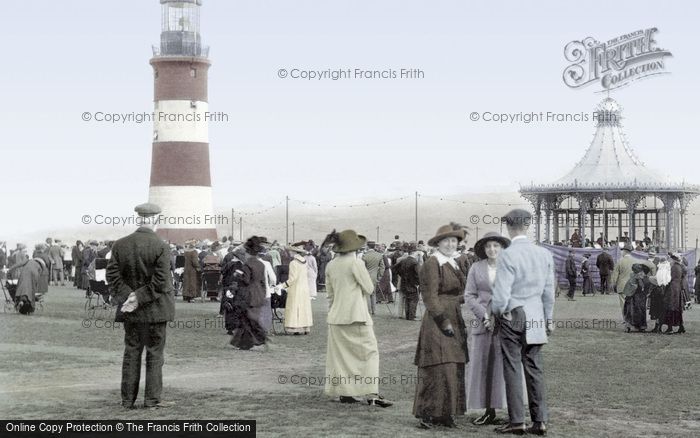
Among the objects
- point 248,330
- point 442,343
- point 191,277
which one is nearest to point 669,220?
point 191,277

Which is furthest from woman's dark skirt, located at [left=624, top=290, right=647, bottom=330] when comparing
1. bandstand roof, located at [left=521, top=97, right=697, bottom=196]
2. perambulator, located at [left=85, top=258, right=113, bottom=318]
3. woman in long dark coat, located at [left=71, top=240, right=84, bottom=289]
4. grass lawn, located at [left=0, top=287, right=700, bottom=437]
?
woman in long dark coat, located at [left=71, top=240, right=84, bottom=289]

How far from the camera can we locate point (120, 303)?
10.8 m

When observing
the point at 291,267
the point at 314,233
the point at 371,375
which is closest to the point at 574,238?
the point at 291,267

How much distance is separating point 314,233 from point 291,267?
278 ft

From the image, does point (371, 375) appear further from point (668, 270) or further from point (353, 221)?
point (353, 221)

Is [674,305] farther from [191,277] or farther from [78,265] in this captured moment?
[78,265]

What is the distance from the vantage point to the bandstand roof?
37250 millimetres

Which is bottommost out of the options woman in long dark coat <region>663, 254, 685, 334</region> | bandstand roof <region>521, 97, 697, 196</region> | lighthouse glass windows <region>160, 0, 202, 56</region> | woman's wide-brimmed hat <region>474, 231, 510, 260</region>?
woman in long dark coat <region>663, 254, 685, 334</region>

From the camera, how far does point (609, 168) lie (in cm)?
3831

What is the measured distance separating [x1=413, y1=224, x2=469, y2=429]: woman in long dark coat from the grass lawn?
202 mm

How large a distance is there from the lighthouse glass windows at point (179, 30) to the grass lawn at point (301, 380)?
2199cm

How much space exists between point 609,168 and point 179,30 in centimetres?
1628

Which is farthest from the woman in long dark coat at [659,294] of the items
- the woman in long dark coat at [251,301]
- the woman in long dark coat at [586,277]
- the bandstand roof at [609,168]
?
the bandstand roof at [609,168]

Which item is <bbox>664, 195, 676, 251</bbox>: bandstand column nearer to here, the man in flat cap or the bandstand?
the bandstand
